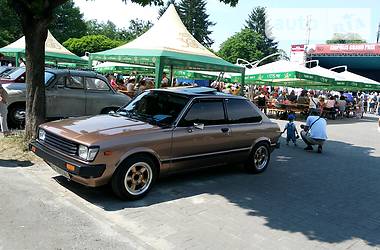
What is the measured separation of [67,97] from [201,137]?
527 cm

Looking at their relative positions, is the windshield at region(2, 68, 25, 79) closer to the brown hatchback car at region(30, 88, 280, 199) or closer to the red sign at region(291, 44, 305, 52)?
the brown hatchback car at region(30, 88, 280, 199)

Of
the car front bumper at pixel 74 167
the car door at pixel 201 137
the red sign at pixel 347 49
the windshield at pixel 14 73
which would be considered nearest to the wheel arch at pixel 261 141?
the car door at pixel 201 137

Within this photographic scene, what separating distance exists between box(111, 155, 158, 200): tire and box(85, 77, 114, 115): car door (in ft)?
18.0

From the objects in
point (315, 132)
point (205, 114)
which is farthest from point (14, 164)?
point (315, 132)

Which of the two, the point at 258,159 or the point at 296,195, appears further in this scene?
the point at 258,159

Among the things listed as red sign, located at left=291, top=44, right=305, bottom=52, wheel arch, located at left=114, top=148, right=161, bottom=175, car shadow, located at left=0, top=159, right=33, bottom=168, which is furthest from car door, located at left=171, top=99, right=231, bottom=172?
red sign, located at left=291, top=44, right=305, bottom=52

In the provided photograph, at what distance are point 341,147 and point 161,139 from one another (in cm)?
819

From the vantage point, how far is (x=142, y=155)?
19.0 ft

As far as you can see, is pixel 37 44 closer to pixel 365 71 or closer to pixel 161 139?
pixel 161 139

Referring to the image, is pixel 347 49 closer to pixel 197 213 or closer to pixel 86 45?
pixel 86 45

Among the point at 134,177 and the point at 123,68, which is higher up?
the point at 123,68

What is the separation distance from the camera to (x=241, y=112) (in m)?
7.62

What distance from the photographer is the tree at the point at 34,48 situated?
7.77 m

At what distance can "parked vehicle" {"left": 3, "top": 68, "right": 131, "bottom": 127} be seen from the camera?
10.3 meters
